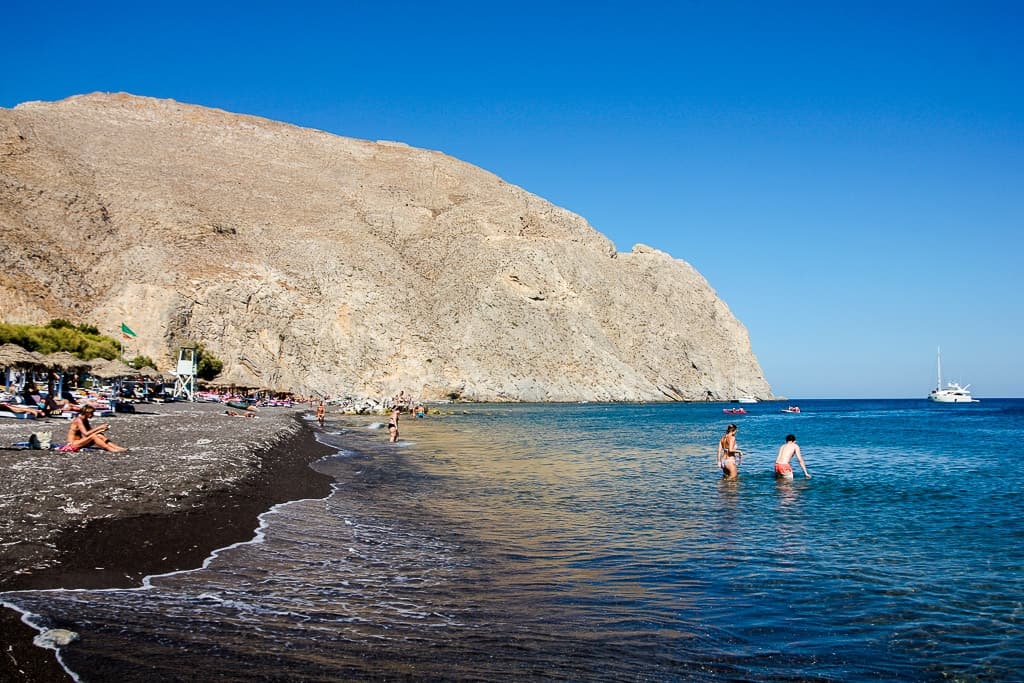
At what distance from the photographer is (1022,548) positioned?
12.8 metres

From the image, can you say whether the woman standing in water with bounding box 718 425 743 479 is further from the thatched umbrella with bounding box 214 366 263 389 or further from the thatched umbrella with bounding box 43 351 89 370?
the thatched umbrella with bounding box 214 366 263 389

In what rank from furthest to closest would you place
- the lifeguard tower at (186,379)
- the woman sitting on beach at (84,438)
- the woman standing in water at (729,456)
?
the lifeguard tower at (186,379)
the woman standing in water at (729,456)
the woman sitting on beach at (84,438)

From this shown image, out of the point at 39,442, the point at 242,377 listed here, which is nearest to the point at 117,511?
the point at 39,442

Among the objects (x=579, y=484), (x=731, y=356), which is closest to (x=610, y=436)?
(x=579, y=484)

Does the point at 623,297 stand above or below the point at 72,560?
above

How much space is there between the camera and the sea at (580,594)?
6715 millimetres

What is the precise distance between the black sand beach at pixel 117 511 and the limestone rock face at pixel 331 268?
62400 millimetres

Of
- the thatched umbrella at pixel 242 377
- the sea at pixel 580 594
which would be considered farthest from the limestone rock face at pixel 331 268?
the sea at pixel 580 594

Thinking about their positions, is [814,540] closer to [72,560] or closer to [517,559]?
[517,559]

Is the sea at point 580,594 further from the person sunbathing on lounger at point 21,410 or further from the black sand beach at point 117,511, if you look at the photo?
the person sunbathing on lounger at point 21,410

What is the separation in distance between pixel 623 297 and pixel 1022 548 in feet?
346

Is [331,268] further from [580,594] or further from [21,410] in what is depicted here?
[580,594]

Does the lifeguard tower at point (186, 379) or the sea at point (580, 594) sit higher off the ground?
the lifeguard tower at point (186, 379)

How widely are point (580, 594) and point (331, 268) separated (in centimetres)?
9131
